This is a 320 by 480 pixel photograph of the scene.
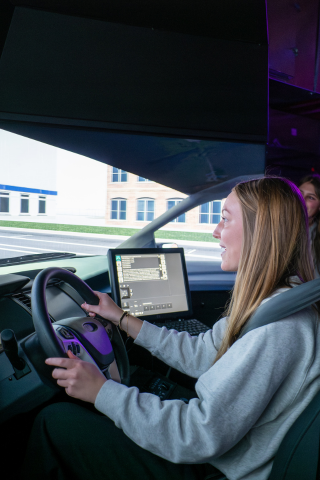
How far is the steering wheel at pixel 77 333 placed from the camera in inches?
34.9

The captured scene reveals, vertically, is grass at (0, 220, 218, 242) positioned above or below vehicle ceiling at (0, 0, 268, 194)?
below

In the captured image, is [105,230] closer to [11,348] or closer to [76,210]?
[76,210]

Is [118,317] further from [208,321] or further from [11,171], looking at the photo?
[208,321]

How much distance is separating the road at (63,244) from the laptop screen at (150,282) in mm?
257

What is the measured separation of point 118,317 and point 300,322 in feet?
2.11

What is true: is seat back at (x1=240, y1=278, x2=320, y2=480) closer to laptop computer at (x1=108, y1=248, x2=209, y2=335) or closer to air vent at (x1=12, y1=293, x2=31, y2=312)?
air vent at (x1=12, y1=293, x2=31, y2=312)

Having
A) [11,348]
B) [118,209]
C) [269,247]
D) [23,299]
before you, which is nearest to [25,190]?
[118,209]

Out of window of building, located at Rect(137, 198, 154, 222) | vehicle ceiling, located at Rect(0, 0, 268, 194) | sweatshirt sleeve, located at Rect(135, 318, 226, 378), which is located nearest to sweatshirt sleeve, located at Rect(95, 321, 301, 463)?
sweatshirt sleeve, located at Rect(135, 318, 226, 378)

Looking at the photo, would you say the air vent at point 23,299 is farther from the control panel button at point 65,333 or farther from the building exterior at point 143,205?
the building exterior at point 143,205

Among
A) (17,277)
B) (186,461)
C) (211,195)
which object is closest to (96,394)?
(186,461)

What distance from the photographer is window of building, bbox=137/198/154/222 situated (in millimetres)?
2254

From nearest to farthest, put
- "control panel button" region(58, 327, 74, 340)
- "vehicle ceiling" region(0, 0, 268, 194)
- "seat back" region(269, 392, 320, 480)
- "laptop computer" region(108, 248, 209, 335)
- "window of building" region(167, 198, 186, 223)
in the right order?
"seat back" region(269, 392, 320, 480) < "control panel button" region(58, 327, 74, 340) < "vehicle ceiling" region(0, 0, 268, 194) < "laptop computer" region(108, 248, 209, 335) < "window of building" region(167, 198, 186, 223)

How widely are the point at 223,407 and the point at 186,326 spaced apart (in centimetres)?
114

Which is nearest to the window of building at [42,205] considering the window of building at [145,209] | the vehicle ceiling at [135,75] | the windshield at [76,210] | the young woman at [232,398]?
the windshield at [76,210]
